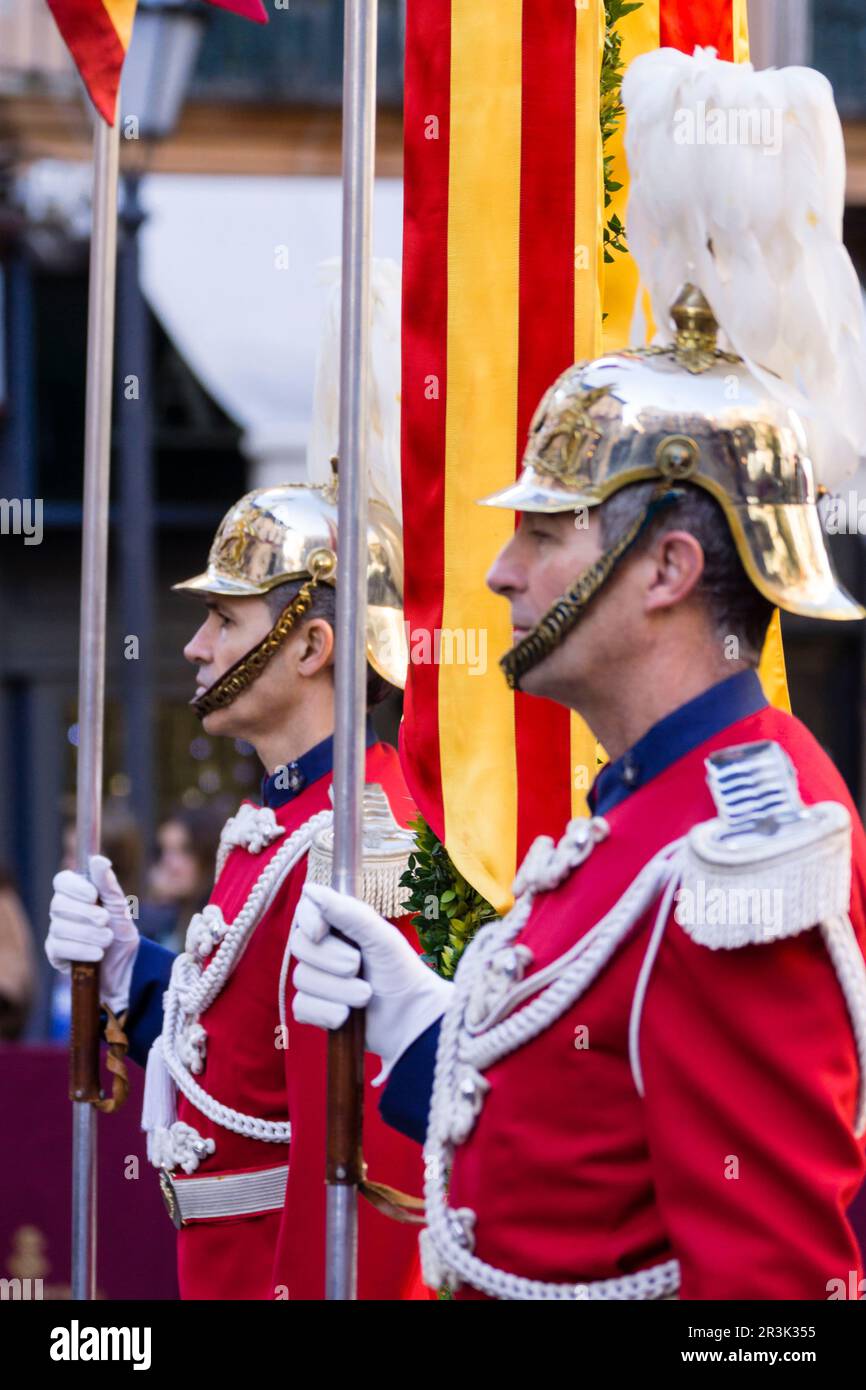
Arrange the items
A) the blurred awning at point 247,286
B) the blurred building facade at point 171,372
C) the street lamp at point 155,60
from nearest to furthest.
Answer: the street lamp at point 155,60 < the blurred awning at point 247,286 < the blurred building facade at point 171,372

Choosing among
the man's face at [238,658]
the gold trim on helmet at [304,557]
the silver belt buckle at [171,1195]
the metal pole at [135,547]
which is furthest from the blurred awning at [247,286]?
the silver belt buckle at [171,1195]

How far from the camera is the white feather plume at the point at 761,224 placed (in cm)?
318

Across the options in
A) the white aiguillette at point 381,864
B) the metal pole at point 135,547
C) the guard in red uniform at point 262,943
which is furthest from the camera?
the metal pole at point 135,547

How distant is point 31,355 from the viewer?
41.1 ft

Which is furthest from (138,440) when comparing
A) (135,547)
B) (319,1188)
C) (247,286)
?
(319,1188)

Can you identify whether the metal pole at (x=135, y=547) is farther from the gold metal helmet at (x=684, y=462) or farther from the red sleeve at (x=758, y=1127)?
the red sleeve at (x=758, y=1127)

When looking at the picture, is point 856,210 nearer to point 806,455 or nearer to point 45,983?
point 45,983

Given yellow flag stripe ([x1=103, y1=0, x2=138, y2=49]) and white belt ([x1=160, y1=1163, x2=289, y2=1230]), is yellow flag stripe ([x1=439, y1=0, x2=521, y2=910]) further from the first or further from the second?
yellow flag stripe ([x1=103, y1=0, x2=138, y2=49])

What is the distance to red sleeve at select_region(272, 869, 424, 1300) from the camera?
156 inches

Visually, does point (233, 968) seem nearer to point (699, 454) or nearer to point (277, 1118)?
point (277, 1118)

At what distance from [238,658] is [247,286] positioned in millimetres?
7539

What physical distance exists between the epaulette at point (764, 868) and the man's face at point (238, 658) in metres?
1.98

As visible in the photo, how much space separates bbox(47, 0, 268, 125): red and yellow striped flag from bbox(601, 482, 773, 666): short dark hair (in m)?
2.19

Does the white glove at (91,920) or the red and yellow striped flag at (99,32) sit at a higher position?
the red and yellow striped flag at (99,32)
